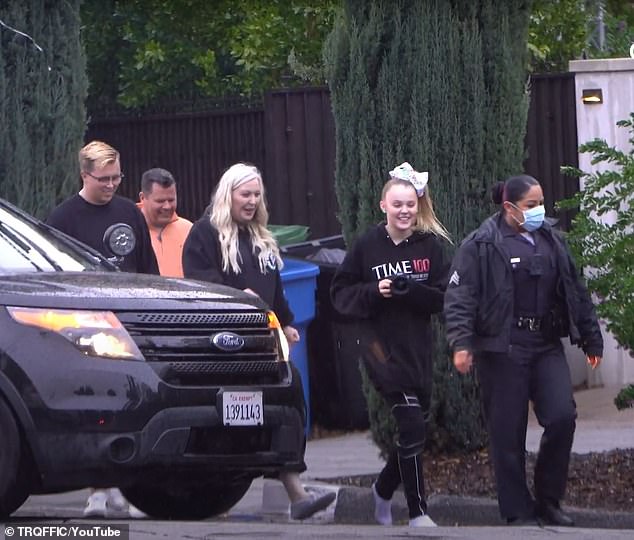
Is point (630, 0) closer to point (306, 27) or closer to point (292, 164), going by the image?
point (306, 27)

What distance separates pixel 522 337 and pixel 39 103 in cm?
444

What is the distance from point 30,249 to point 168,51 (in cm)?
1474

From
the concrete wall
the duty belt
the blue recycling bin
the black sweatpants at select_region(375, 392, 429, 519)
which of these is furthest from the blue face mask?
the concrete wall

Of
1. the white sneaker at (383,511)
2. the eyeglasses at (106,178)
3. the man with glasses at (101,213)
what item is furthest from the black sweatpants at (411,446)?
the eyeglasses at (106,178)

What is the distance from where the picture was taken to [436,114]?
966 centimetres

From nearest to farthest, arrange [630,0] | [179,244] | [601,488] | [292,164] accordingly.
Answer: [601,488] < [179,244] < [292,164] < [630,0]

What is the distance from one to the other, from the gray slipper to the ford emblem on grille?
1.35m

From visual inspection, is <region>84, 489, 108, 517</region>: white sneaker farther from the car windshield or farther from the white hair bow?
the white hair bow

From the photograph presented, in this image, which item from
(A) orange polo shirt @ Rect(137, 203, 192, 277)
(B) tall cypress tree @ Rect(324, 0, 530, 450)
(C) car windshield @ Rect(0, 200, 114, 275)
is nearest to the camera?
(C) car windshield @ Rect(0, 200, 114, 275)

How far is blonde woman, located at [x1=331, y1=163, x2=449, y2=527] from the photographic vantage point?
805 centimetres

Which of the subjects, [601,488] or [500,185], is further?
[601,488]

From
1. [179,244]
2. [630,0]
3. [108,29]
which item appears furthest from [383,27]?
[108,29]

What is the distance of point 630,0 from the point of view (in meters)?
20.3

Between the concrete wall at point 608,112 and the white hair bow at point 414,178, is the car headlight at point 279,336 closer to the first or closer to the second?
the white hair bow at point 414,178
